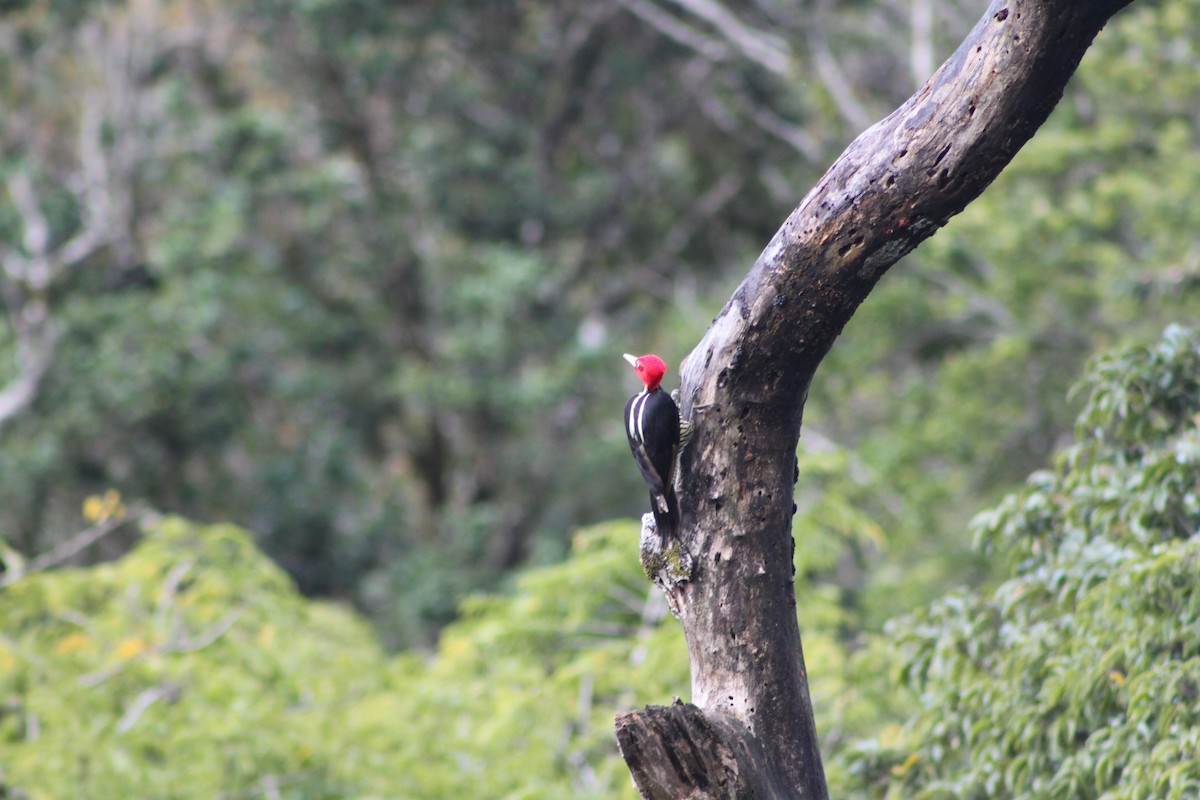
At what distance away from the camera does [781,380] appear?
8.40 feet

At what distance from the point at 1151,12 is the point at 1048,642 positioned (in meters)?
7.46

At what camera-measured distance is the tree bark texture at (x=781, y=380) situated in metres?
2.32

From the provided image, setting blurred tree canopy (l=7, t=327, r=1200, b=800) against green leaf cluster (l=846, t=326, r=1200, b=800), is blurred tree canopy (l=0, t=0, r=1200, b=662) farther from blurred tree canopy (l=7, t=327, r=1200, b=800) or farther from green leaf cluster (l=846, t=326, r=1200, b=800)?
green leaf cluster (l=846, t=326, r=1200, b=800)

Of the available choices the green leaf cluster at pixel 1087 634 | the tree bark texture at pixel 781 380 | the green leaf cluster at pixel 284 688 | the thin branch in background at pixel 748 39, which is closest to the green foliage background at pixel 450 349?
the green leaf cluster at pixel 284 688

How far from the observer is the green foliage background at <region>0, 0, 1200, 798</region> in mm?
5539

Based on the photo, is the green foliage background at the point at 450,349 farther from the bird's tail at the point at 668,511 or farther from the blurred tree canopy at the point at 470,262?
the bird's tail at the point at 668,511

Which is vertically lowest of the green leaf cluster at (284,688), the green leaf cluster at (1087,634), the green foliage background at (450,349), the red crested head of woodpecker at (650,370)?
the green leaf cluster at (1087,634)

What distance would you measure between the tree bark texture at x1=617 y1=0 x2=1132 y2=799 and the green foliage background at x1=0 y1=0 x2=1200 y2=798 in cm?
224

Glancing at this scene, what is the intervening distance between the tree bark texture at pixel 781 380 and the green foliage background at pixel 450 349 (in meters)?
2.24

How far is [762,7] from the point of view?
40.0 ft

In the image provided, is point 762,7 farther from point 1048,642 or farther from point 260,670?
point 1048,642

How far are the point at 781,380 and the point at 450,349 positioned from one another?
28.7 feet

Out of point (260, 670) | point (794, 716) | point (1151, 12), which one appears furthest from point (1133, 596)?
point (1151, 12)

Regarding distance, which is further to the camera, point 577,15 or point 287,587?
point 577,15
